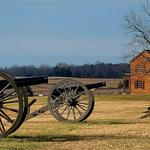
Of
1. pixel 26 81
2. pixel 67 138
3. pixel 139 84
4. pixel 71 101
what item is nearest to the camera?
pixel 26 81

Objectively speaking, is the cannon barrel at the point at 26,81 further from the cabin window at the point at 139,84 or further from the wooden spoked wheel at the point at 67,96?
the cabin window at the point at 139,84

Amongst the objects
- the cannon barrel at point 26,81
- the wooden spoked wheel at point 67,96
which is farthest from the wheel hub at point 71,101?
the cannon barrel at point 26,81

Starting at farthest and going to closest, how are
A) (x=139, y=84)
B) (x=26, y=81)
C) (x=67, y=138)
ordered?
1. (x=139, y=84)
2. (x=67, y=138)
3. (x=26, y=81)

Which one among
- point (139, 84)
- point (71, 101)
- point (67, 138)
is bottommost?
point (67, 138)

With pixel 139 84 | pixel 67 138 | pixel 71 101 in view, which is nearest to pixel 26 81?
pixel 67 138

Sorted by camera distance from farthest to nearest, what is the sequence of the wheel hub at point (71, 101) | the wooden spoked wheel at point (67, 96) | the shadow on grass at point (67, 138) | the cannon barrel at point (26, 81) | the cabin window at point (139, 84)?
the cabin window at point (139, 84) < the wheel hub at point (71, 101) < the wooden spoked wheel at point (67, 96) < the shadow on grass at point (67, 138) < the cannon barrel at point (26, 81)

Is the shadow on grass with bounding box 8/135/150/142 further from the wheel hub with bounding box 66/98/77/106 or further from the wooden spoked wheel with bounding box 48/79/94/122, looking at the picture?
the wheel hub with bounding box 66/98/77/106

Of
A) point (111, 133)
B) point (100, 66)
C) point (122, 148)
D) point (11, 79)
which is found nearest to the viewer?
point (122, 148)

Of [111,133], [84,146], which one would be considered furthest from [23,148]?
[111,133]

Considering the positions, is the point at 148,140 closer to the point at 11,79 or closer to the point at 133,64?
the point at 11,79

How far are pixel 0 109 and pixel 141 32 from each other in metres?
31.8

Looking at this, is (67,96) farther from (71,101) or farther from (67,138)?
(67,138)

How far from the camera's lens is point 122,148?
13.6 m

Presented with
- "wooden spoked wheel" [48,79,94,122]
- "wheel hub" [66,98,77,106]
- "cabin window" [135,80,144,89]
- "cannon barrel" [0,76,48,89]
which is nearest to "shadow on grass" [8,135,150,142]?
"cannon barrel" [0,76,48,89]
